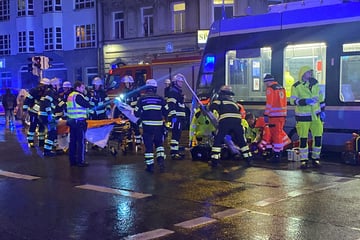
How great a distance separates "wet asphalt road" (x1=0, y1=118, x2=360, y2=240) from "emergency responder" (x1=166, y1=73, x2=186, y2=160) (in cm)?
50

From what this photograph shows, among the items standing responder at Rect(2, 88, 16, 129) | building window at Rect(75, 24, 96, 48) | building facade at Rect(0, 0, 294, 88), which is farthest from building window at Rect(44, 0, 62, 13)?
standing responder at Rect(2, 88, 16, 129)

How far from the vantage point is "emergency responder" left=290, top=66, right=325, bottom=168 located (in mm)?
10961

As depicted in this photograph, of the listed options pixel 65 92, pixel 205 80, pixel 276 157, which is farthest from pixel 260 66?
pixel 65 92

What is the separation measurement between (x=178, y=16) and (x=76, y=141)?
22.8m

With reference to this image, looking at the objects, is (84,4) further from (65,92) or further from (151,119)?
(151,119)

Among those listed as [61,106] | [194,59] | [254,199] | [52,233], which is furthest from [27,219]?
Answer: [194,59]

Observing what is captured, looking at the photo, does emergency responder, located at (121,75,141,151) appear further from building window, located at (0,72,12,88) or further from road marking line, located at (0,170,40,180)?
building window, located at (0,72,12,88)

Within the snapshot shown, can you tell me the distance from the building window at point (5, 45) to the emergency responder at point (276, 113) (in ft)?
118

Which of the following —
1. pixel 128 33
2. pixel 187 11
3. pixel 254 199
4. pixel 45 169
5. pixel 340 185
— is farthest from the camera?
pixel 128 33

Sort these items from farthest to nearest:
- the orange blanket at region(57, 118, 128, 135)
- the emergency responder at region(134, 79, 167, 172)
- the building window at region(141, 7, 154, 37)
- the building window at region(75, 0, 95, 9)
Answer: the building window at region(75, 0, 95, 9) → the building window at region(141, 7, 154, 37) → the orange blanket at region(57, 118, 128, 135) → the emergency responder at region(134, 79, 167, 172)

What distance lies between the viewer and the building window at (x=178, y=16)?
33.4 metres

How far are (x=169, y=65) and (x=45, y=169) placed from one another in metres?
11.5

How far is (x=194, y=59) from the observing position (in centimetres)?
2150

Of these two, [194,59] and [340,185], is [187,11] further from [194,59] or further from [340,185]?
[340,185]
